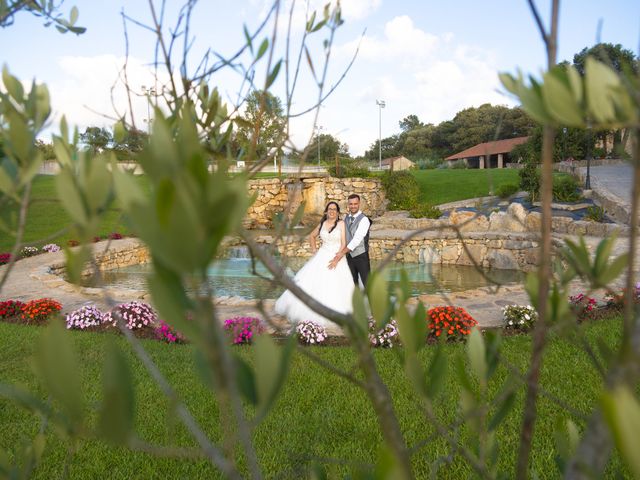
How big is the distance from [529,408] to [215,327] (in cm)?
48

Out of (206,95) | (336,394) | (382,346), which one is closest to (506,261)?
(382,346)

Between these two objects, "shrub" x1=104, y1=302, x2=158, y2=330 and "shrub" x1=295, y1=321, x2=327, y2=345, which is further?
"shrub" x1=104, y1=302, x2=158, y2=330

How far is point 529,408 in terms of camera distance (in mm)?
655

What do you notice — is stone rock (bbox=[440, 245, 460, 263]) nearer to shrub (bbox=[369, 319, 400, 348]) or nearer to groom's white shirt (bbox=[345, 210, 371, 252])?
groom's white shirt (bbox=[345, 210, 371, 252])

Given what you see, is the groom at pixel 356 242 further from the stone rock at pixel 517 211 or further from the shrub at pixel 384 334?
the stone rock at pixel 517 211

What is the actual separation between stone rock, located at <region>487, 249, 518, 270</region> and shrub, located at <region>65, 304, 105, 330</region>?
9.84 meters

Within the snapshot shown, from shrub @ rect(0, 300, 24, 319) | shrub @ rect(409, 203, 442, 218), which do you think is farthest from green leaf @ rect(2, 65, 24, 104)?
shrub @ rect(409, 203, 442, 218)

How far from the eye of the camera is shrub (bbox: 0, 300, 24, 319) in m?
7.12

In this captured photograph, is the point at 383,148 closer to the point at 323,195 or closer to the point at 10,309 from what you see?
the point at 323,195

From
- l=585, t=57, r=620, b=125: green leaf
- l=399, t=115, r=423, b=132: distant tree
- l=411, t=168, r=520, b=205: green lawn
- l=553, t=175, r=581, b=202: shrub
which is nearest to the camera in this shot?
l=585, t=57, r=620, b=125: green leaf

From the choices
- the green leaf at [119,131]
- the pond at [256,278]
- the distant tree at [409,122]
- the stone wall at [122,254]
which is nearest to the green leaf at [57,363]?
the green leaf at [119,131]

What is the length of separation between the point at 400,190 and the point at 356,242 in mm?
16145

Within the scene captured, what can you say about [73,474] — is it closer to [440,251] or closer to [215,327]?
[215,327]

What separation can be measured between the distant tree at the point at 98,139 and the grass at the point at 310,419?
1525mm
